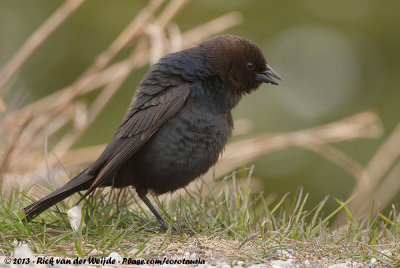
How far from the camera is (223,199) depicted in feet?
13.6

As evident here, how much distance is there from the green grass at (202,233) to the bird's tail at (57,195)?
0.07 metres

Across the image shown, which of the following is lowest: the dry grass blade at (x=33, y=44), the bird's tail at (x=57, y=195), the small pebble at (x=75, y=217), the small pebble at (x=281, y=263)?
the small pebble at (x=281, y=263)

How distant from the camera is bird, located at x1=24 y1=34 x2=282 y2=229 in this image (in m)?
3.87

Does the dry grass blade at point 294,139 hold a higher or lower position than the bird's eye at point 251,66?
lower

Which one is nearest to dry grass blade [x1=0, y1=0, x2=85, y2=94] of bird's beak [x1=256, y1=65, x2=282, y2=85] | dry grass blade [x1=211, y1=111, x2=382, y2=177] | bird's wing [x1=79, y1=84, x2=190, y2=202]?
bird's wing [x1=79, y1=84, x2=190, y2=202]

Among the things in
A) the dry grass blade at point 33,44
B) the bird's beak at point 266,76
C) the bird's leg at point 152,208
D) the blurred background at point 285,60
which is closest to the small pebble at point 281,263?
the bird's leg at point 152,208

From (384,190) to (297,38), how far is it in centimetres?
666

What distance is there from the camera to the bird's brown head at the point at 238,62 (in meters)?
4.21

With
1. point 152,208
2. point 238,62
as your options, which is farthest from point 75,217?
point 238,62

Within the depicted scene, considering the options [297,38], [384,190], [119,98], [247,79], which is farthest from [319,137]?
[297,38]

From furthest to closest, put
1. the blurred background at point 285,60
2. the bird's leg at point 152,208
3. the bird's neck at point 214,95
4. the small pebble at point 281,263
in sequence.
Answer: the blurred background at point 285,60, the bird's neck at point 214,95, the bird's leg at point 152,208, the small pebble at point 281,263

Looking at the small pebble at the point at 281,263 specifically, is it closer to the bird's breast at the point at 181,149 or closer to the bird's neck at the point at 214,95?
the bird's breast at the point at 181,149

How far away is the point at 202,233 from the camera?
11.3 feet

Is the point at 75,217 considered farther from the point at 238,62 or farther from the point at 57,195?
the point at 238,62
